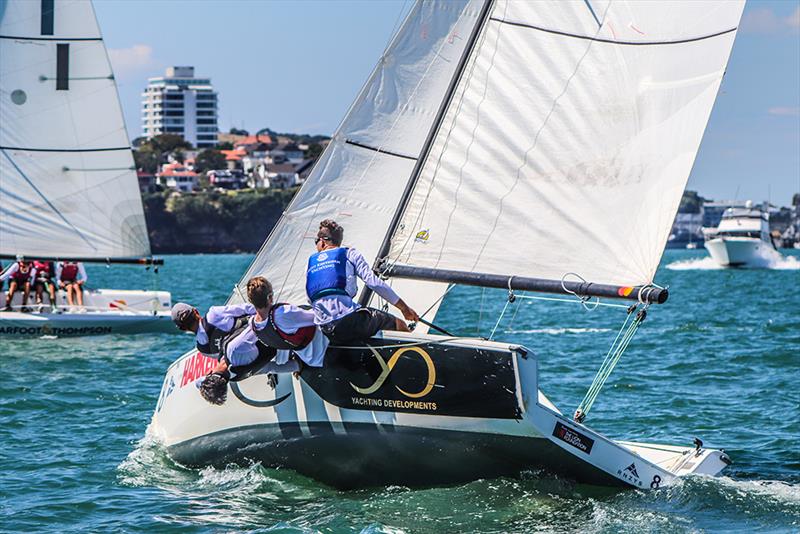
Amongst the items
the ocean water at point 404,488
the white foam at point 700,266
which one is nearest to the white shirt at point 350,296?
the ocean water at point 404,488

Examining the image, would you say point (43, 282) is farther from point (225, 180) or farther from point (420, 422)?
point (225, 180)

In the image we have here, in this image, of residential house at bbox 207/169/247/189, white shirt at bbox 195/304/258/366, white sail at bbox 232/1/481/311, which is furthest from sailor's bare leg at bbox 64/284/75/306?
residential house at bbox 207/169/247/189

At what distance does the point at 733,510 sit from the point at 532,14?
392cm

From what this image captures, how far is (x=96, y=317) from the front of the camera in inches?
814

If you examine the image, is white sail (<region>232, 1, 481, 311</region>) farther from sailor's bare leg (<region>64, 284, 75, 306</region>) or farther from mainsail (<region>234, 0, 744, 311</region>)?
sailor's bare leg (<region>64, 284, 75, 306</region>)

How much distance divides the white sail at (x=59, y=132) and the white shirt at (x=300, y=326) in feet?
47.1

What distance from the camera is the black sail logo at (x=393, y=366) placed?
811 centimetres

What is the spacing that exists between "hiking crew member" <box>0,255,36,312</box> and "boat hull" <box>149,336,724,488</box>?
1297cm

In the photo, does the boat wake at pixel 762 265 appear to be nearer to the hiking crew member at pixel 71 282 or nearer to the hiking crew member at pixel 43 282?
the hiking crew member at pixel 71 282

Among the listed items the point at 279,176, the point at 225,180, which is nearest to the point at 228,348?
the point at 225,180

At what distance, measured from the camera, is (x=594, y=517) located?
7.87 metres

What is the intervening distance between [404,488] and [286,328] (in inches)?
57.3

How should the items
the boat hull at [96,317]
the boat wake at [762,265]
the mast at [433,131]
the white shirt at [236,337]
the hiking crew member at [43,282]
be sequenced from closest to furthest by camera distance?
1. the white shirt at [236,337]
2. the mast at [433,131]
3. the boat hull at [96,317]
4. the hiking crew member at [43,282]
5. the boat wake at [762,265]

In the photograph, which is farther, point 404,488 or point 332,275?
point 404,488
